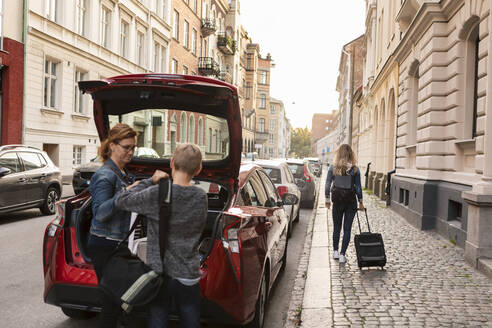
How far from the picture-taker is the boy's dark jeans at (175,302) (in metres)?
2.74

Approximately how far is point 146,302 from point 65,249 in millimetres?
1507

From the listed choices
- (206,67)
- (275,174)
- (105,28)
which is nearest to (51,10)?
(105,28)

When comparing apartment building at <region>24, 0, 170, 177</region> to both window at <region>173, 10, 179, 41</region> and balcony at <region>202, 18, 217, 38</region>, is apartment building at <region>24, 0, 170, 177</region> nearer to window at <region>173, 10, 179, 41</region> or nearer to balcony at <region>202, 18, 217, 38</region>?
window at <region>173, 10, 179, 41</region>

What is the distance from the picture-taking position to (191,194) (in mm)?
2678

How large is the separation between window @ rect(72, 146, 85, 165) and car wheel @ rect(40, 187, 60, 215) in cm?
1081

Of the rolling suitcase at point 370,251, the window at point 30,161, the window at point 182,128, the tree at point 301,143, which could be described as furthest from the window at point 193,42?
the tree at point 301,143

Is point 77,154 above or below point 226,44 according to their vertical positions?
below

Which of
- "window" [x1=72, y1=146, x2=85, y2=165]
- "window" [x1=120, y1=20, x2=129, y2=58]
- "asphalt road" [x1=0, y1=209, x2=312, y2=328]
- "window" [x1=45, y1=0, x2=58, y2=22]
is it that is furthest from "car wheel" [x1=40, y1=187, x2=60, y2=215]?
"window" [x1=120, y1=20, x2=129, y2=58]

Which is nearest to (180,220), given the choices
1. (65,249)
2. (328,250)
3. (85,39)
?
(65,249)

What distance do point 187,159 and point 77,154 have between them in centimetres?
2098

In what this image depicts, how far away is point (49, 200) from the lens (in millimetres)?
11109

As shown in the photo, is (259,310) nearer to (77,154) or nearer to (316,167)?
(77,154)

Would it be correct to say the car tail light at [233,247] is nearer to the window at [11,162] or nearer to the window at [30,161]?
the window at [11,162]

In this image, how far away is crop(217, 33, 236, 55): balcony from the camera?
48.0m
